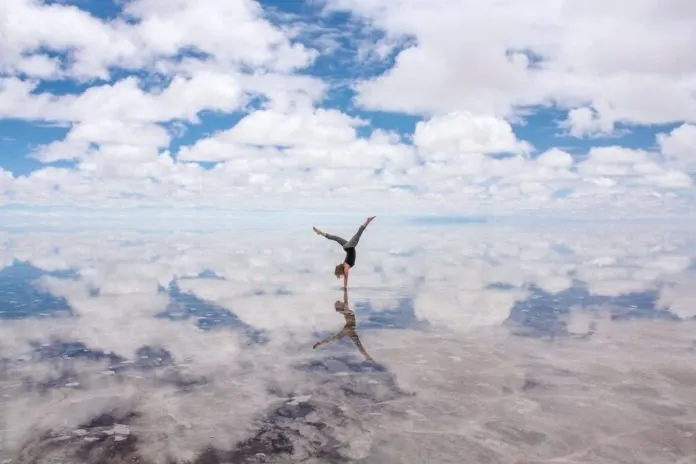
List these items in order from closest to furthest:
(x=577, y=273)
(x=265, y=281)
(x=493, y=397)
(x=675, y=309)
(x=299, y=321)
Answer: (x=493, y=397) < (x=299, y=321) < (x=675, y=309) < (x=265, y=281) < (x=577, y=273)

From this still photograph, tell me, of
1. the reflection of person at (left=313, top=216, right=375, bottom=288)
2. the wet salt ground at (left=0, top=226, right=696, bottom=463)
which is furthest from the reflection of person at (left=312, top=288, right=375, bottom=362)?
the reflection of person at (left=313, top=216, right=375, bottom=288)

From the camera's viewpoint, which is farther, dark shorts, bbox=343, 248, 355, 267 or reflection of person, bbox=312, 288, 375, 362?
dark shorts, bbox=343, 248, 355, 267

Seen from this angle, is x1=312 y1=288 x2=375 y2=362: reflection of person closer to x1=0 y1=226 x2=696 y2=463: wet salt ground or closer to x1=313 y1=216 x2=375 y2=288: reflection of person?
x1=0 y1=226 x2=696 y2=463: wet salt ground

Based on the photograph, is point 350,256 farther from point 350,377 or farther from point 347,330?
point 350,377

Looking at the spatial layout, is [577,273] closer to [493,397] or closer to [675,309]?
[675,309]

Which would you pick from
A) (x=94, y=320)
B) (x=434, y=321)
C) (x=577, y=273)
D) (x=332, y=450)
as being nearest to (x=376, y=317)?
(x=434, y=321)

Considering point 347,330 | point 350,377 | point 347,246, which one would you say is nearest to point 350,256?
point 347,246

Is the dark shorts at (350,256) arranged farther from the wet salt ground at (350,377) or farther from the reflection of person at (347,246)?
the wet salt ground at (350,377)

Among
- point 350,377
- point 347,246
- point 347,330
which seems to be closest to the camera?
point 350,377
